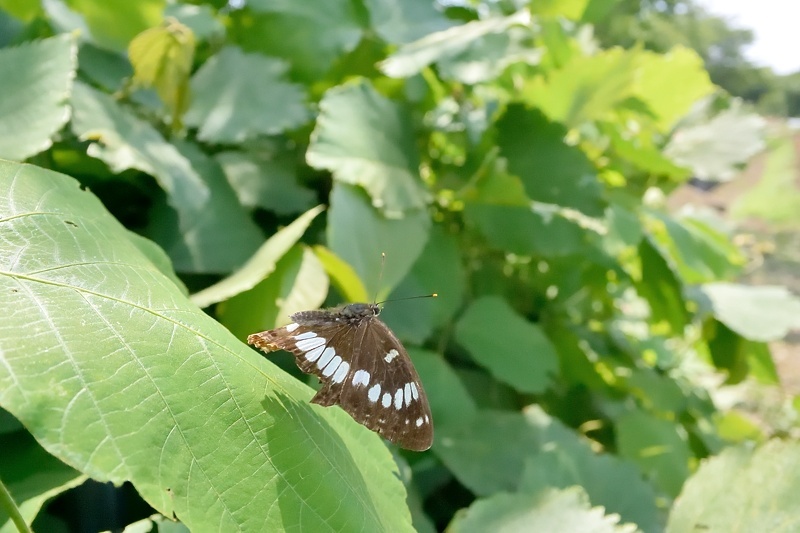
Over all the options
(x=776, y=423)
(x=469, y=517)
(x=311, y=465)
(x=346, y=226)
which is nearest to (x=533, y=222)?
(x=346, y=226)

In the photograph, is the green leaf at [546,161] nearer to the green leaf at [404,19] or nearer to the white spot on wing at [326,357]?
the green leaf at [404,19]

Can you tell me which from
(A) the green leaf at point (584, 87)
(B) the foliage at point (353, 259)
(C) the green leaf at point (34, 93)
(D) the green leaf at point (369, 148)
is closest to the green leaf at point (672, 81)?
(B) the foliage at point (353, 259)

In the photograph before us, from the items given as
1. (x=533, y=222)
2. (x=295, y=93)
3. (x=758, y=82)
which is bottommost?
(x=758, y=82)

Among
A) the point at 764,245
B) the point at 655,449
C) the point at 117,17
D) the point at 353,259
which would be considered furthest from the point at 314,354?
the point at 764,245

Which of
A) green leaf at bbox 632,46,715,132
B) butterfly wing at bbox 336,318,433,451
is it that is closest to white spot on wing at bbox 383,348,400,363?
butterfly wing at bbox 336,318,433,451

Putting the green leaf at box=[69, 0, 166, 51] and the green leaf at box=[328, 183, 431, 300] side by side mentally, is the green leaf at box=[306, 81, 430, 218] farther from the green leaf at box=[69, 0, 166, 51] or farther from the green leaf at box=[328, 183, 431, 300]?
the green leaf at box=[69, 0, 166, 51]

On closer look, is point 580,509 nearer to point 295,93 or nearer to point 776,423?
point 295,93
